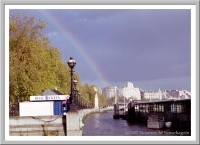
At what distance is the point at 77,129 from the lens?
50.8 feet

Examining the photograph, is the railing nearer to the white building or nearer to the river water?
the river water

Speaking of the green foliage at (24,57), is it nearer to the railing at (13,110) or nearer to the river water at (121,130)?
the railing at (13,110)

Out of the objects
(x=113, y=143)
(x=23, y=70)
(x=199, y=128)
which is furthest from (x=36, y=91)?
(x=199, y=128)

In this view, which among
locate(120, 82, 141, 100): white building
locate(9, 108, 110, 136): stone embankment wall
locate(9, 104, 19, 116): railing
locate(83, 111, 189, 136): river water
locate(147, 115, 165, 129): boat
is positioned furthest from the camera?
locate(120, 82, 141, 100): white building

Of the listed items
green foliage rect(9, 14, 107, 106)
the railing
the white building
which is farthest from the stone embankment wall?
the white building

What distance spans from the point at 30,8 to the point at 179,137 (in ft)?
25.3

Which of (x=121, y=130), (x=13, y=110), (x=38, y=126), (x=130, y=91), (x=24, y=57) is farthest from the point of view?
(x=130, y=91)

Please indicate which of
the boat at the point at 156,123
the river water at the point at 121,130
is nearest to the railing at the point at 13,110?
the river water at the point at 121,130

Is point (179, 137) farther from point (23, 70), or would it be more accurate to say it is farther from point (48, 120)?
point (23, 70)

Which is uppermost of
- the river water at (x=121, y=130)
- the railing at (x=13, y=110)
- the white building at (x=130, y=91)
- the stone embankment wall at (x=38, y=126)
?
the white building at (x=130, y=91)

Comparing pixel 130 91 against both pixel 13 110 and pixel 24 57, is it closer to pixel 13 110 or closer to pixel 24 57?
pixel 24 57

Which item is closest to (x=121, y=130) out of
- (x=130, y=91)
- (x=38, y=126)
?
(x=38, y=126)

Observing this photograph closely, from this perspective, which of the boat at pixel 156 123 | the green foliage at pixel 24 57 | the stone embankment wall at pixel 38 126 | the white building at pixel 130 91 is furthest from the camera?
the white building at pixel 130 91

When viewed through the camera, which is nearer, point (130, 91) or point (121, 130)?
point (121, 130)
